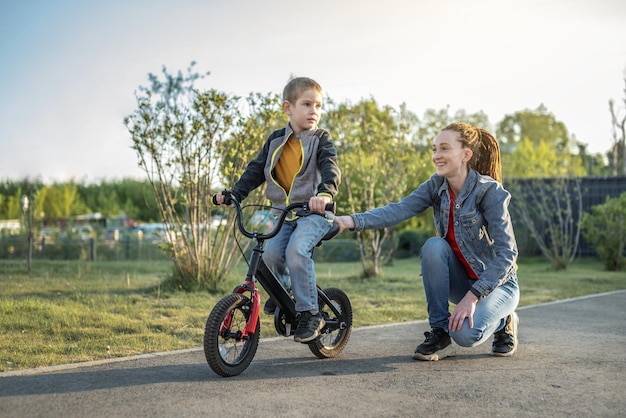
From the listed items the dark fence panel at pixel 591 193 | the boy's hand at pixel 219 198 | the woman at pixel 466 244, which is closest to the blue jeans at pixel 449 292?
the woman at pixel 466 244

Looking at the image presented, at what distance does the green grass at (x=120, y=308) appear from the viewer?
4.97 metres

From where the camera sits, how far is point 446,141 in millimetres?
4516

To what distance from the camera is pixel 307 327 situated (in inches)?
163

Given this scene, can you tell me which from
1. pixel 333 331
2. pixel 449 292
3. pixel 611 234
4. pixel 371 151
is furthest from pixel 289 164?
pixel 611 234

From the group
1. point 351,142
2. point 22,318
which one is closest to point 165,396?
point 22,318

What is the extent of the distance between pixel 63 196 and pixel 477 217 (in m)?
25.1

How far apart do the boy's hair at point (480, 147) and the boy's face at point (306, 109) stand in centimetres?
84

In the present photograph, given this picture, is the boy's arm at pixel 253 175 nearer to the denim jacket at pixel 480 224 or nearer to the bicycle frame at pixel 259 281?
the bicycle frame at pixel 259 281

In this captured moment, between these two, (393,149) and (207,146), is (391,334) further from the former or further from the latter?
(393,149)

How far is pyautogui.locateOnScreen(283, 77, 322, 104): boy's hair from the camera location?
14.5 ft

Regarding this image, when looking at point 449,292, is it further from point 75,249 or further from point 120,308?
point 75,249

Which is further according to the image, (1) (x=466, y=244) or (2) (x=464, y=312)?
(1) (x=466, y=244)

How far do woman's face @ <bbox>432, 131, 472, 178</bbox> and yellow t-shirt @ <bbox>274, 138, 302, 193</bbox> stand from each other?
84 centimetres

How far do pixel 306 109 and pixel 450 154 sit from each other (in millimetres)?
935
